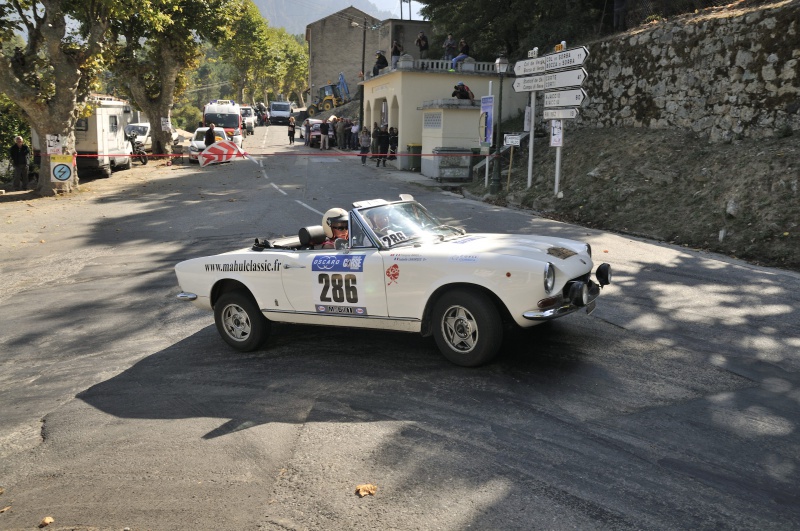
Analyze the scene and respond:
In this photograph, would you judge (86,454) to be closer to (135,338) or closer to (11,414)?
(11,414)

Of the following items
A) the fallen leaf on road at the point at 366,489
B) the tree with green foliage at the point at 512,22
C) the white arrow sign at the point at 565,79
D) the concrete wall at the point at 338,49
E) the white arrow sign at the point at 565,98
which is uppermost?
the concrete wall at the point at 338,49

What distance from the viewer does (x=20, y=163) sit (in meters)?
23.2

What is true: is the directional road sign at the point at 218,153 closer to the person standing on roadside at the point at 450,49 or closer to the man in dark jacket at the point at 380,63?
the man in dark jacket at the point at 380,63

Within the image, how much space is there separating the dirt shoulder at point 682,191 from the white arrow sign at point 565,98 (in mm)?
1823

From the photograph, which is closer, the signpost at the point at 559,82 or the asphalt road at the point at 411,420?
the asphalt road at the point at 411,420

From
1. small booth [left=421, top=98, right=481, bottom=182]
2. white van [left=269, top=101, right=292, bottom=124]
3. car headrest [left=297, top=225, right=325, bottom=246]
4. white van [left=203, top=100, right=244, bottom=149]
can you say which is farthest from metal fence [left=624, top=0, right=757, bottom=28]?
white van [left=269, top=101, right=292, bottom=124]

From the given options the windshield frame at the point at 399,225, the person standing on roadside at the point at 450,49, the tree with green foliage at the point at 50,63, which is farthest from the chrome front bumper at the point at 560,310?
the person standing on roadside at the point at 450,49

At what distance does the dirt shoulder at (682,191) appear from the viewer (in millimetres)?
11867

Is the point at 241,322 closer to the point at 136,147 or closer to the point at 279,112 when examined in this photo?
the point at 136,147

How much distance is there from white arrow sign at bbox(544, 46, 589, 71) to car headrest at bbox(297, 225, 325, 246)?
36.1ft

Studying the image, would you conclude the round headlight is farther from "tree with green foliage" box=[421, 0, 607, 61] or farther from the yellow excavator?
the yellow excavator

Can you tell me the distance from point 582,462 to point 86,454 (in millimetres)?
3519

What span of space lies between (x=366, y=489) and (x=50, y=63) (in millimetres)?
21323

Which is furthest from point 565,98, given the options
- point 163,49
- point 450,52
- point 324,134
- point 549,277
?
point 324,134
